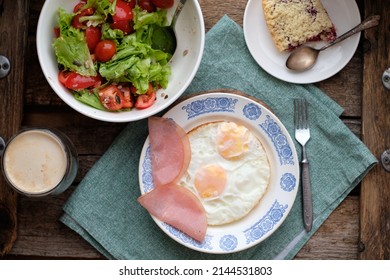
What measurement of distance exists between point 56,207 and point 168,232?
419 millimetres

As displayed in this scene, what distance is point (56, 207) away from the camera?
81.3 inches

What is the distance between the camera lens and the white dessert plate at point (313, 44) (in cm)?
205

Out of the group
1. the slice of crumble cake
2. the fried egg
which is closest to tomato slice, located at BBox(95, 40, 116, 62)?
the fried egg

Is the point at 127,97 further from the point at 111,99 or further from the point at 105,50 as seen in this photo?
the point at 105,50

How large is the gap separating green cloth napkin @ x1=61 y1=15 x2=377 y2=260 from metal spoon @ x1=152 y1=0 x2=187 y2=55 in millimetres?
148

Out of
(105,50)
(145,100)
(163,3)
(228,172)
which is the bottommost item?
(228,172)

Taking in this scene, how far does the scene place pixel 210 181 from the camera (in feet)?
6.50

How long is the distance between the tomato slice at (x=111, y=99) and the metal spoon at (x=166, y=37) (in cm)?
21

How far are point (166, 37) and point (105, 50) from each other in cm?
22

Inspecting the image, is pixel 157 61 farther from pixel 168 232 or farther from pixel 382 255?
pixel 382 255

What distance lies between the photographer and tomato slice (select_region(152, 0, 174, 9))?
1.94 metres

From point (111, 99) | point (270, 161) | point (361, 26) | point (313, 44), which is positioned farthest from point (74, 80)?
point (361, 26)

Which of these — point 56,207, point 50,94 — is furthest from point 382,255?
point 50,94
